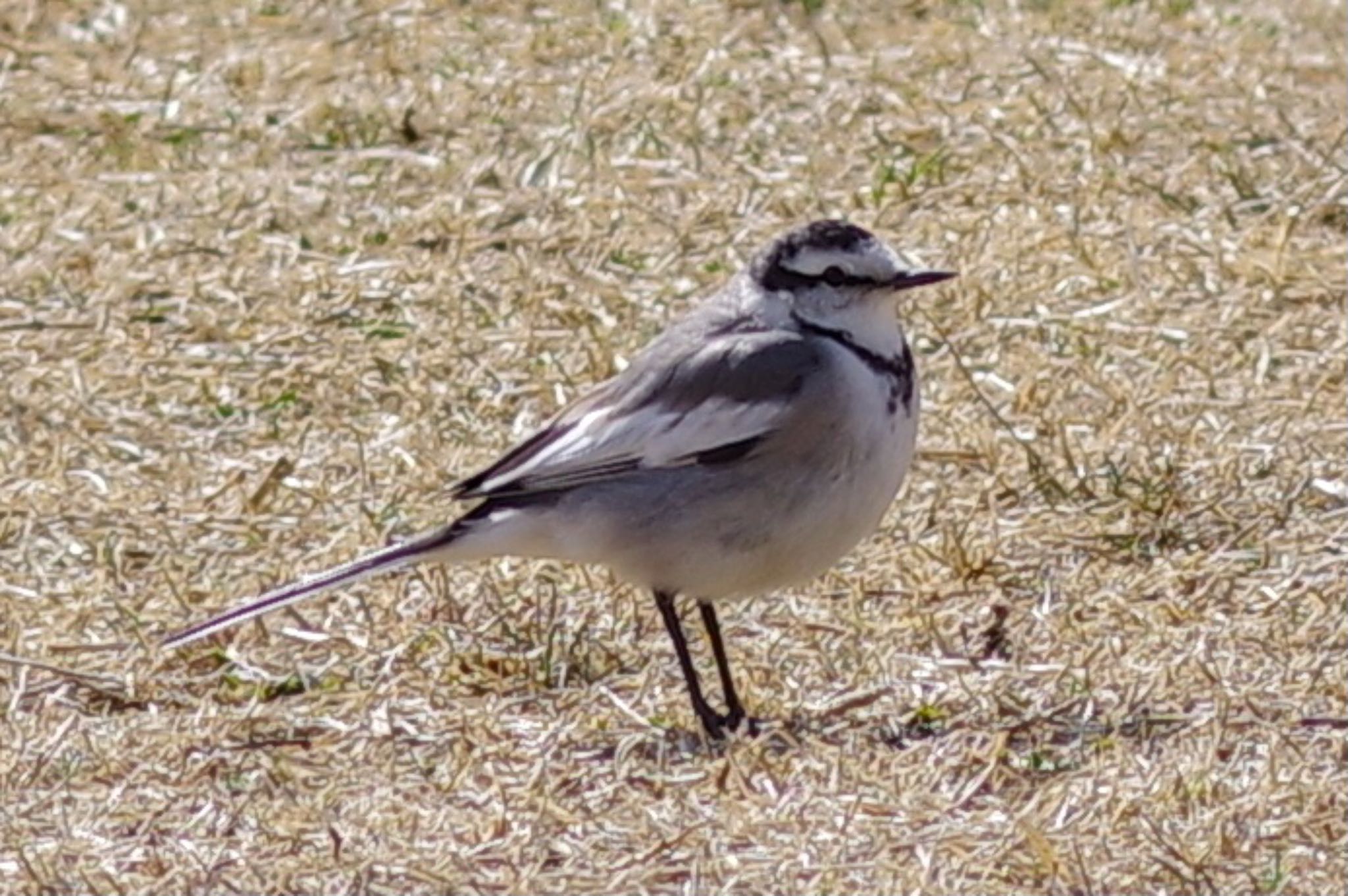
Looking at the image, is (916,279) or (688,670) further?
(916,279)

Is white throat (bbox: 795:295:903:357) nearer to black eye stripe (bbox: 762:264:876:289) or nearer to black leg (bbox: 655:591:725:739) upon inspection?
black eye stripe (bbox: 762:264:876:289)

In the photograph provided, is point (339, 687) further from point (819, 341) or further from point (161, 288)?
point (161, 288)

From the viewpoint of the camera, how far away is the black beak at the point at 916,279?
6.07m

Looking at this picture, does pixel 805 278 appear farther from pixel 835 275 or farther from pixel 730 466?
pixel 730 466

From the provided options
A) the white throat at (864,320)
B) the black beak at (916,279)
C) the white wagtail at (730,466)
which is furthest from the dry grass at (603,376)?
the black beak at (916,279)

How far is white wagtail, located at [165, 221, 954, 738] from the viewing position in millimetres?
5965

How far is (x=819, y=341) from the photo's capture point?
20.1 ft

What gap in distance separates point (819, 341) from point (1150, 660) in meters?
0.94

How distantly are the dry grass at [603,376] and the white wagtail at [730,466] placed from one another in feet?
0.91

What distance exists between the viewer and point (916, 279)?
6.13 m

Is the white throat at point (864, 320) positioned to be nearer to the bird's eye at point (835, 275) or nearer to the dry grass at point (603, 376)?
the bird's eye at point (835, 275)

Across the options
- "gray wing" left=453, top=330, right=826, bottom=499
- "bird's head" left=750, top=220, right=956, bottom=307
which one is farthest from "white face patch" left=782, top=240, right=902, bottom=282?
"gray wing" left=453, top=330, right=826, bottom=499

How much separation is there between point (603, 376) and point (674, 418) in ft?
5.60

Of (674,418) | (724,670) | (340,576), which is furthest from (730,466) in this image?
(340,576)
